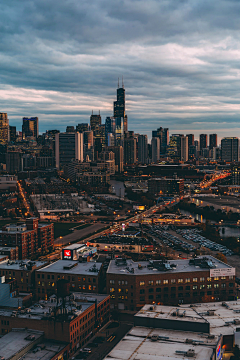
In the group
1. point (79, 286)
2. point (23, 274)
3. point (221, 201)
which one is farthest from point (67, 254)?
point (221, 201)

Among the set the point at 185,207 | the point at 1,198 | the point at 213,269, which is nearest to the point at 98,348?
the point at 213,269

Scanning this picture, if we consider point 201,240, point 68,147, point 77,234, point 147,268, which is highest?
point 68,147

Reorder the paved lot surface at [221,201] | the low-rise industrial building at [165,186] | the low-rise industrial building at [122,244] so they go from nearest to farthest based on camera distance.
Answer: the low-rise industrial building at [122,244]
the paved lot surface at [221,201]
the low-rise industrial building at [165,186]

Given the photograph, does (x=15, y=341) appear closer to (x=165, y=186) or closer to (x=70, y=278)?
(x=70, y=278)

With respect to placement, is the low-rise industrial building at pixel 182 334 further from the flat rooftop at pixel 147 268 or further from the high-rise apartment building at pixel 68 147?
the high-rise apartment building at pixel 68 147

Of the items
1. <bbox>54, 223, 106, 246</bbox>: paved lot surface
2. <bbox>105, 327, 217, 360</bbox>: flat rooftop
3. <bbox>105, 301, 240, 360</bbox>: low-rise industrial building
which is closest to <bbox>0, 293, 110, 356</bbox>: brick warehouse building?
<bbox>105, 301, 240, 360</bbox>: low-rise industrial building

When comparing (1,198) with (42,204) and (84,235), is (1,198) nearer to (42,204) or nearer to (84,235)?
(42,204)

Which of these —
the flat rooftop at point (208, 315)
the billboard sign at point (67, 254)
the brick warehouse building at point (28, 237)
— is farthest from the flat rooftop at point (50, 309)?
the brick warehouse building at point (28, 237)
